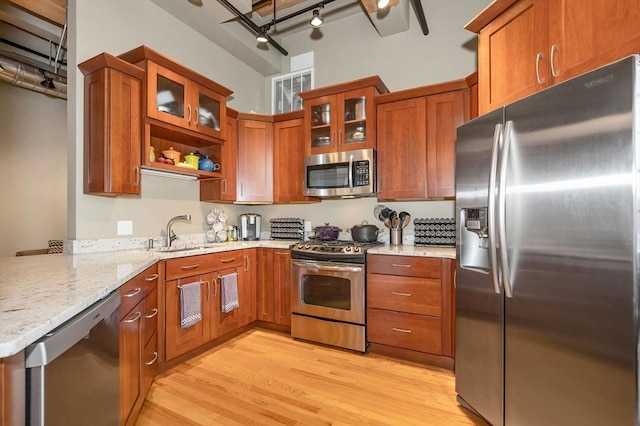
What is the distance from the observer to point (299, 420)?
180 centimetres

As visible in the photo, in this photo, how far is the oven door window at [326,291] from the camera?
2.77 metres

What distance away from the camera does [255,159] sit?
355 centimetres

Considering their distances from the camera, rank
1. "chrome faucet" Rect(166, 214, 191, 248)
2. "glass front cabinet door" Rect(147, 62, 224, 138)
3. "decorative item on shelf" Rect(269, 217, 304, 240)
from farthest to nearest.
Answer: "decorative item on shelf" Rect(269, 217, 304, 240) → "chrome faucet" Rect(166, 214, 191, 248) → "glass front cabinet door" Rect(147, 62, 224, 138)

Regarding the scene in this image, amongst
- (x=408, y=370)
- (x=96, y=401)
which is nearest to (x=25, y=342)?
(x=96, y=401)

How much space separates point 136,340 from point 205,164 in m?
1.96

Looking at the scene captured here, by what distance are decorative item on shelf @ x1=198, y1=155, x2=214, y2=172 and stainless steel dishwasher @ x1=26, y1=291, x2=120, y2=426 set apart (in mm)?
2011

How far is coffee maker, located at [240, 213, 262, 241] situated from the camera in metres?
3.79

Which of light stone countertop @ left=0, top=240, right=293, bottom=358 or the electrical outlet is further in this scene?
the electrical outlet

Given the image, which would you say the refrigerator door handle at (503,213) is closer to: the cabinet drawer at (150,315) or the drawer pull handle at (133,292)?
the drawer pull handle at (133,292)

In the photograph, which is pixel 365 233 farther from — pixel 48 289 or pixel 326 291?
pixel 48 289

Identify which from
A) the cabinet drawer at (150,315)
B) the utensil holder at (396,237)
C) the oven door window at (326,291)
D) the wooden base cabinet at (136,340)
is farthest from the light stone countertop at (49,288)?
the utensil holder at (396,237)

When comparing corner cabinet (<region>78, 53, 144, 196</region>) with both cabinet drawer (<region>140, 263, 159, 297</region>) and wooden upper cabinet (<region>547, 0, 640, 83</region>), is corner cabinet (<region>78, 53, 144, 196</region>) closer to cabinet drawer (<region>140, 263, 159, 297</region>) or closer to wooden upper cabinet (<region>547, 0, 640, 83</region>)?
cabinet drawer (<region>140, 263, 159, 297</region>)

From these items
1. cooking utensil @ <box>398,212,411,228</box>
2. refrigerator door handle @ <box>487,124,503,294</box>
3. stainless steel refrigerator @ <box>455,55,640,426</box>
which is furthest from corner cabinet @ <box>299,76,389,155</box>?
refrigerator door handle @ <box>487,124,503,294</box>

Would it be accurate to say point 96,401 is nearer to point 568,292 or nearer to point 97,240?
point 97,240
